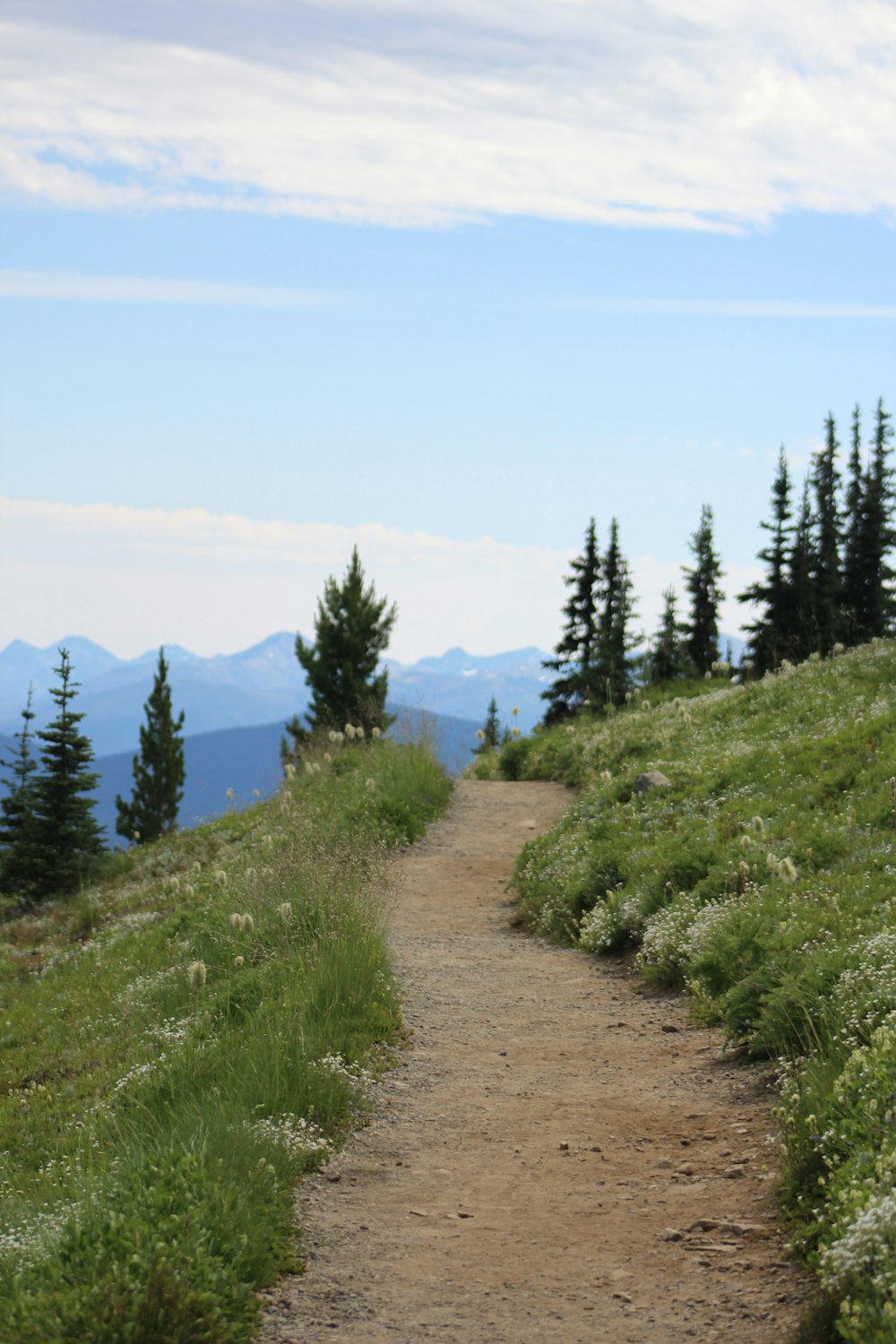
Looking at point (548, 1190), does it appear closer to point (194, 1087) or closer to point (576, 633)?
point (194, 1087)

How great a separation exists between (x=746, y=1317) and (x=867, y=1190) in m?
0.68

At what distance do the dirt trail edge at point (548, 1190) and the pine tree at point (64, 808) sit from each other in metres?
24.6

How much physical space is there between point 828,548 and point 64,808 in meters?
26.0

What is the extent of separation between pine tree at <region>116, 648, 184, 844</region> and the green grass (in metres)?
44.5

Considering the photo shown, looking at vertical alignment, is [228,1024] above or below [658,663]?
below

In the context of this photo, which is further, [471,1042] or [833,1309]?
[471,1042]

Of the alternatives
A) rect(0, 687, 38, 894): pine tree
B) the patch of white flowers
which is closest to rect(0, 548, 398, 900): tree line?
rect(0, 687, 38, 894): pine tree

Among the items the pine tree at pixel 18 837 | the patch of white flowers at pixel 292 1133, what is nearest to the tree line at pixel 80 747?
the pine tree at pixel 18 837

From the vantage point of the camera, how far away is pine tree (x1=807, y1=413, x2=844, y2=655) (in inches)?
1502

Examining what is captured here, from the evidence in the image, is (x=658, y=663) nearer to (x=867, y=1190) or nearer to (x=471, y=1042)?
(x=471, y=1042)

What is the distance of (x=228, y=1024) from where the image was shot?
8266mm

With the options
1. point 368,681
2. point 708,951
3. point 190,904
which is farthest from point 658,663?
point 708,951

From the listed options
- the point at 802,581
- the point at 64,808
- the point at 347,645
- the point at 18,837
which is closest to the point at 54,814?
the point at 64,808

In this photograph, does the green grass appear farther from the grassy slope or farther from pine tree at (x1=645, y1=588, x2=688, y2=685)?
pine tree at (x1=645, y1=588, x2=688, y2=685)
